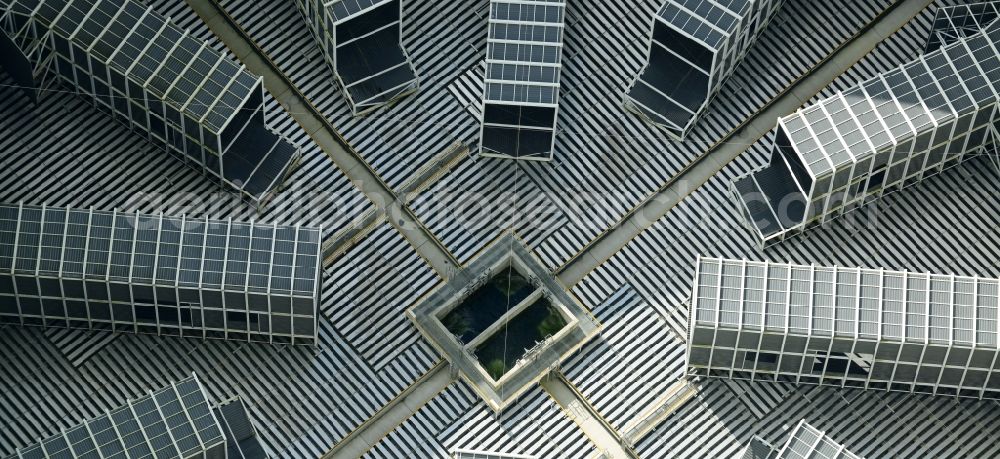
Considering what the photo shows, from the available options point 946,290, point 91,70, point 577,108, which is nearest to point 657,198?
point 577,108

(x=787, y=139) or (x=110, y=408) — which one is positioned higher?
(x=110, y=408)

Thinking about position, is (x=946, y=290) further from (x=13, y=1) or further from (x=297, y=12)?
(x=13, y=1)

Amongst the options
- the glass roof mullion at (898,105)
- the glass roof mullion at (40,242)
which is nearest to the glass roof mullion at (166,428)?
the glass roof mullion at (40,242)

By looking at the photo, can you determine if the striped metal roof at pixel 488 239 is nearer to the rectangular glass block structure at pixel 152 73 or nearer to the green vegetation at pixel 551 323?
the green vegetation at pixel 551 323

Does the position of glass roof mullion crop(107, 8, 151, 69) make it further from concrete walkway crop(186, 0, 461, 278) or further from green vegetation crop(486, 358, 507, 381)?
green vegetation crop(486, 358, 507, 381)

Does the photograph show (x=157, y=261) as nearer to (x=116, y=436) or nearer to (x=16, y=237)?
(x=16, y=237)

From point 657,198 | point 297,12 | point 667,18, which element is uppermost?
point 297,12
